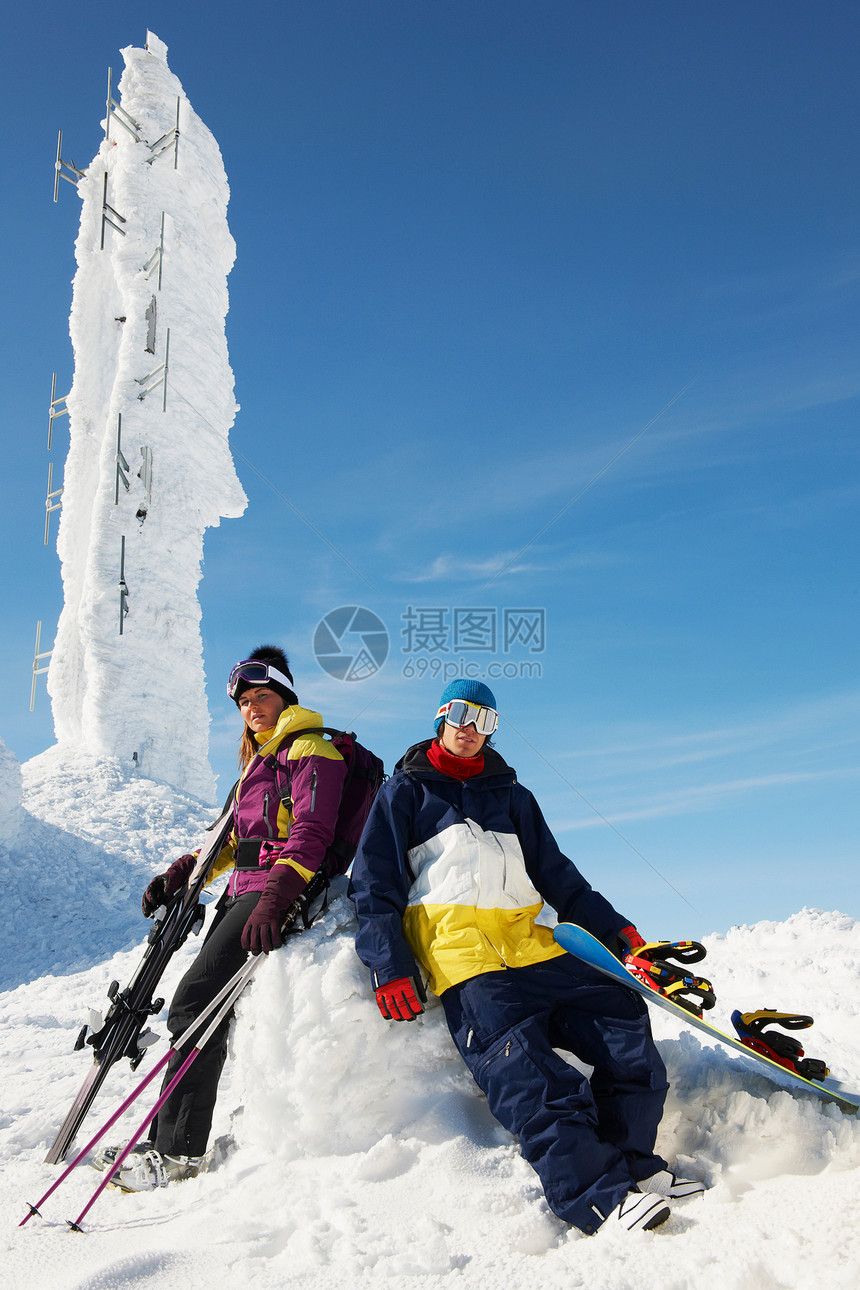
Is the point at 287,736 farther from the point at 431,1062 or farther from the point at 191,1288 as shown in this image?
the point at 191,1288

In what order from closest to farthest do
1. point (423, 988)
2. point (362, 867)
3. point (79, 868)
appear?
point (423, 988) < point (362, 867) < point (79, 868)

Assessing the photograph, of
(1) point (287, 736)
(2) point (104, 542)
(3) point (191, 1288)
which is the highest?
(2) point (104, 542)

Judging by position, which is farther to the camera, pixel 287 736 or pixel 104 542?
pixel 104 542

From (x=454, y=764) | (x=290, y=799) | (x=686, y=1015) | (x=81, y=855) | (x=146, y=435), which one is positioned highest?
(x=146, y=435)

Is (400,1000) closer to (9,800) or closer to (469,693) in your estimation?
(469,693)

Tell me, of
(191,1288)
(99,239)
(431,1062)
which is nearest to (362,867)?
(431,1062)

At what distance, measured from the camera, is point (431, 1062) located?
292 cm

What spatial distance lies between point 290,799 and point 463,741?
0.83 metres

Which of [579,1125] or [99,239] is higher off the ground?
[99,239]

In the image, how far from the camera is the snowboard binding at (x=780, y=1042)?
2.84 m

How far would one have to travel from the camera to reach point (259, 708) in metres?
4.07

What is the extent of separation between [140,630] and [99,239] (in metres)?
8.74

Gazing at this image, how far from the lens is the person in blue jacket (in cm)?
246

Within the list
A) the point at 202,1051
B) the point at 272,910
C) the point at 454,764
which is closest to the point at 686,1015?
the point at 454,764
